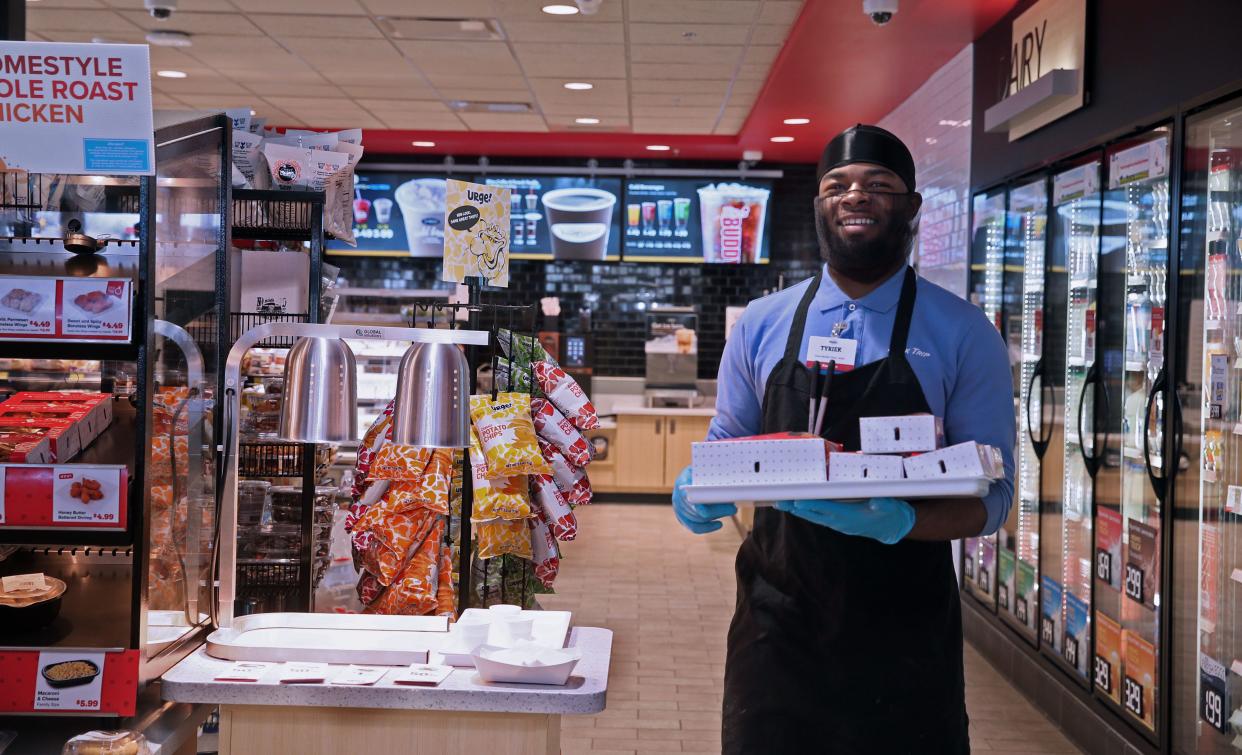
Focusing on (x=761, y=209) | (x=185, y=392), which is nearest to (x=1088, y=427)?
(x=185, y=392)

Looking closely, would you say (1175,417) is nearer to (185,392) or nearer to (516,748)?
(516,748)

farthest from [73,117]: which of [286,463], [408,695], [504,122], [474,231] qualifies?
[504,122]

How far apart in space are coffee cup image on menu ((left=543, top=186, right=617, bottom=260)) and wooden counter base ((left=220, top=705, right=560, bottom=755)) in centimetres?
913

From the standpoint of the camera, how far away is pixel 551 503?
398 centimetres

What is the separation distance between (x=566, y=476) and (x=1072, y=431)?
2.34 m

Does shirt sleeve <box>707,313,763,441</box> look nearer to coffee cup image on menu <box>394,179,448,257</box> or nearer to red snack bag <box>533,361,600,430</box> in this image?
red snack bag <box>533,361,600,430</box>

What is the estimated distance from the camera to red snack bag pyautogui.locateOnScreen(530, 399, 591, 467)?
3961 millimetres

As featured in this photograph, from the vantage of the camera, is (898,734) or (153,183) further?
(153,183)

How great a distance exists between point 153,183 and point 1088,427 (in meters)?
3.71

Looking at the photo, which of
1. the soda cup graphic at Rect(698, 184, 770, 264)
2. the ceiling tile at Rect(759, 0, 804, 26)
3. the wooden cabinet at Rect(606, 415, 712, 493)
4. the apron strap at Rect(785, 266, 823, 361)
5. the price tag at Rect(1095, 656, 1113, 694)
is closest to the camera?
the apron strap at Rect(785, 266, 823, 361)

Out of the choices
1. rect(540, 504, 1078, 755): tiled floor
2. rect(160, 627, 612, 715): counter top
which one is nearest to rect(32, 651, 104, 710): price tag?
rect(160, 627, 612, 715): counter top

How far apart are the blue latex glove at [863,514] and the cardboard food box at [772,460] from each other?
7 centimetres

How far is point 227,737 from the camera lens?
2463 millimetres

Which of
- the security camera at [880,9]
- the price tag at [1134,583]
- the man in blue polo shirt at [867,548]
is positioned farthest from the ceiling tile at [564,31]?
the man in blue polo shirt at [867,548]
